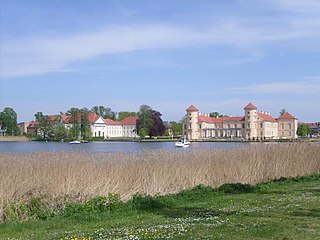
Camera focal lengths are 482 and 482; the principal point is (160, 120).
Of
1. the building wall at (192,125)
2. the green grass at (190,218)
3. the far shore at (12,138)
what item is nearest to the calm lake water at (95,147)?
the green grass at (190,218)

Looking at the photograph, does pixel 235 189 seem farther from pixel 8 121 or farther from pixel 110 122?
pixel 110 122

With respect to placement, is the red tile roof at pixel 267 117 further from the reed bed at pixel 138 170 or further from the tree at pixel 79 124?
the reed bed at pixel 138 170

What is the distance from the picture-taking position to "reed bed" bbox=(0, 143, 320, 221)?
13.9 metres

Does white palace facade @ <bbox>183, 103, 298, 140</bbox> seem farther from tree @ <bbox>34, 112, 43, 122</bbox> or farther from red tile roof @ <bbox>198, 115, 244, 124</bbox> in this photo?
tree @ <bbox>34, 112, 43, 122</bbox>

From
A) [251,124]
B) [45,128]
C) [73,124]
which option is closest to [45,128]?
[45,128]

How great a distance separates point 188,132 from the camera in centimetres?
15125

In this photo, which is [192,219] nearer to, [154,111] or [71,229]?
[71,229]

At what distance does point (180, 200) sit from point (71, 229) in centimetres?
499

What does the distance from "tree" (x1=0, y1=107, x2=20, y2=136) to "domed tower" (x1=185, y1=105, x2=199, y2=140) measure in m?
51.9

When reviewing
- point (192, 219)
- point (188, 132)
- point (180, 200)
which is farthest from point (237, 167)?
point (188, 132)

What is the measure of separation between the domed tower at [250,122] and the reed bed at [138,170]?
126 meters

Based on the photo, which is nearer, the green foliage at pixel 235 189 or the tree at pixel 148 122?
the green foliage at pixel 235 189

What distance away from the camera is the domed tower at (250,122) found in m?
148

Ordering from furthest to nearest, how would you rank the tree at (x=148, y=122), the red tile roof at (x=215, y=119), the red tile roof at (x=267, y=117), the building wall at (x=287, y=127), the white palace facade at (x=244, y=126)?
1. the red tile roof at (x=215, y=119)
2. the building wall at (x=287, y=127)
3. the red tile roof at (x=267, y=117)
4. the white palace facade at (x=244, y=126)
5. the tree at (x=148, y=122)
